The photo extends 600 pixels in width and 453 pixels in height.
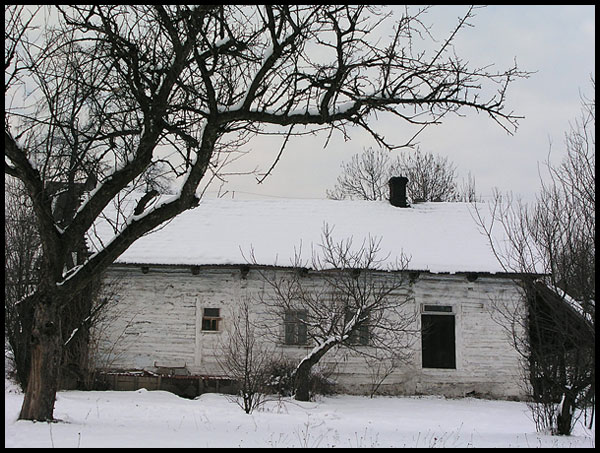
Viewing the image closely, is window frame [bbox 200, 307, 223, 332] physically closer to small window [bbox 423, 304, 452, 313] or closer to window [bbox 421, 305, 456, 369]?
window [bbox 421, 305, 456, 369]

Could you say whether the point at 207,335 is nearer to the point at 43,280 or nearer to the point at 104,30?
the point at 43,280

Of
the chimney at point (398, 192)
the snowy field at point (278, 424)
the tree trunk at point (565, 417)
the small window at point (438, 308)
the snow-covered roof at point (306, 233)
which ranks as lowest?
the snowy field at point (278, 424)

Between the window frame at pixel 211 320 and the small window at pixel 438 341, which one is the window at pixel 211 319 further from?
the small window at pixel 438 341

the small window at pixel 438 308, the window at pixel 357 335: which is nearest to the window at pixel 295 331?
the window at pixel 357 335

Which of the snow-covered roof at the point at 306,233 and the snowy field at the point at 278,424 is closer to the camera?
the snowy field at the point at 278,424

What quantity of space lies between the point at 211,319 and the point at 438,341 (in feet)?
21.4

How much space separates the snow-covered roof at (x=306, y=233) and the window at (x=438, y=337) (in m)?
1.25

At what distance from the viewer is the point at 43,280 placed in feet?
27.5

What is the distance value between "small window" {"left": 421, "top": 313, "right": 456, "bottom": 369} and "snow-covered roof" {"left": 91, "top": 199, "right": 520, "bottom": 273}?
1.61 metres

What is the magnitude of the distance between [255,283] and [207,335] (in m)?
1.89

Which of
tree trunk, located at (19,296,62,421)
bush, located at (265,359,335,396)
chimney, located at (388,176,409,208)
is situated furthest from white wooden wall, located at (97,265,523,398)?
tree trunk, located at (19,296,62,421)

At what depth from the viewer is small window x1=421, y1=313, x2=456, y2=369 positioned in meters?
16.6

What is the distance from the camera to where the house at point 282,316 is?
52.6ft

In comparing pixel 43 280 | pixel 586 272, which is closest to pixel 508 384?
pixel 586 272
